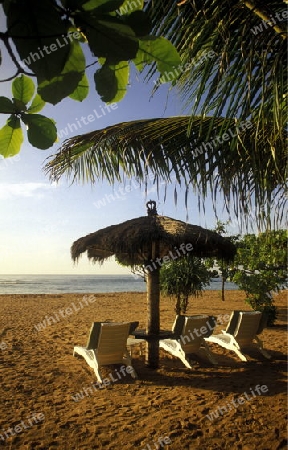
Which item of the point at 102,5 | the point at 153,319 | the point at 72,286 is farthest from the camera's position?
the point at 72,286

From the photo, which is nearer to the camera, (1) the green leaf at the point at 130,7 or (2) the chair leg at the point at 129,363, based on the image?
(1) the green leaf at the point at 130,7

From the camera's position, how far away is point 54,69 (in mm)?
591

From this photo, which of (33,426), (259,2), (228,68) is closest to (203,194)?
(228,68)

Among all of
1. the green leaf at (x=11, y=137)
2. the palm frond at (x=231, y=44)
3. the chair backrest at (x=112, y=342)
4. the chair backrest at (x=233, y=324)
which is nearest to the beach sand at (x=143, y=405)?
the chair backrest at (x=112, y=342)

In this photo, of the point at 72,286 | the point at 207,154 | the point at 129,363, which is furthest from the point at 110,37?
Answer: the point at 72,286

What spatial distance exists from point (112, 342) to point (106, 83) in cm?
568

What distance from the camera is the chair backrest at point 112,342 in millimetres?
5750

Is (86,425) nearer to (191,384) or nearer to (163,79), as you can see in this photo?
(191,384)

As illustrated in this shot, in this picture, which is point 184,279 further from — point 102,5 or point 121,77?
point 102,5

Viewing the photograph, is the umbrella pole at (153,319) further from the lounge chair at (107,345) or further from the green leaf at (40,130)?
the green leaf at (40,130)

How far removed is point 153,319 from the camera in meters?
6.41

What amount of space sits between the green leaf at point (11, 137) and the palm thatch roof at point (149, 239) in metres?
5.28

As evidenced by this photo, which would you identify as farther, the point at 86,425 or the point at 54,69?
the point at 86,425

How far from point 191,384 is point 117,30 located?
5637mm
